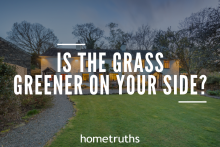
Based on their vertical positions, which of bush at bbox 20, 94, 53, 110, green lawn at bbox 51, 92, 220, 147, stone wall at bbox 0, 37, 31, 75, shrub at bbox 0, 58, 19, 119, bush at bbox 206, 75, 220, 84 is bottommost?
green lawn at bbox 51, 92, 220, 147

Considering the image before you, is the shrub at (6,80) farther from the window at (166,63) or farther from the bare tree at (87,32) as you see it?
the bare tree at (87,32)

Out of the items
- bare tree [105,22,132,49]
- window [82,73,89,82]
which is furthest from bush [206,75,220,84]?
bare tree [105,22,132,49]

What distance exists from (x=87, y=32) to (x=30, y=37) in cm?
1351

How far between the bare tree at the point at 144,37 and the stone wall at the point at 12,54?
90.9 ft

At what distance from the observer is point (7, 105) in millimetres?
4227

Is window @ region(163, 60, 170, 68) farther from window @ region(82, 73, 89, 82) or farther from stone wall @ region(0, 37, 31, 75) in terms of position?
stone wall @ region(0, 37, 31, 75)

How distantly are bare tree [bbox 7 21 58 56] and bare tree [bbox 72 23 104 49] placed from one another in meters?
6.98

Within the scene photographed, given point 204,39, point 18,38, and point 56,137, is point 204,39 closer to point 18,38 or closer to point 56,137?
point 56,137

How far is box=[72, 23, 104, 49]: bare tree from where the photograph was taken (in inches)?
1293

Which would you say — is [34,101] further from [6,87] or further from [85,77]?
[85,77]

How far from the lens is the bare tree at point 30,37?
26484 mm

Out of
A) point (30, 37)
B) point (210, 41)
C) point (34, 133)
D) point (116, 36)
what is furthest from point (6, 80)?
point (116, 36)

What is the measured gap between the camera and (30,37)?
2725 cm

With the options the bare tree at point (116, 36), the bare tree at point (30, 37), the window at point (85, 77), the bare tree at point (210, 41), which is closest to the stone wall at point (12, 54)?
the bare tree at point (210, 41)
